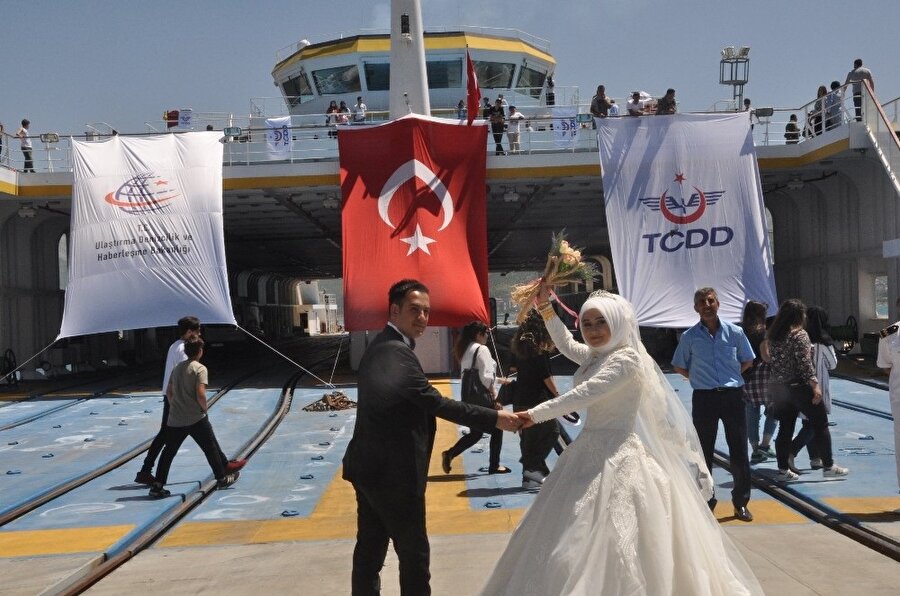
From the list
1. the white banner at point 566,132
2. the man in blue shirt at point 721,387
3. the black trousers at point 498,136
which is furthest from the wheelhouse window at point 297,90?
the man in blue shirt at point 721,387

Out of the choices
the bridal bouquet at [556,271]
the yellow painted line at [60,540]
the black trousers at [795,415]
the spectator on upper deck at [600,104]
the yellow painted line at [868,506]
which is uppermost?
the spectator on upper deck at [600,104]

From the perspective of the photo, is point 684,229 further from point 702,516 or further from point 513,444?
point 702,516

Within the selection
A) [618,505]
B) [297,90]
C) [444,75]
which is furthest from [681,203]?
[297,90]

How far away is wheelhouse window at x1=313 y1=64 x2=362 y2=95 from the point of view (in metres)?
28.5

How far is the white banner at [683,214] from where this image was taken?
1600 cm

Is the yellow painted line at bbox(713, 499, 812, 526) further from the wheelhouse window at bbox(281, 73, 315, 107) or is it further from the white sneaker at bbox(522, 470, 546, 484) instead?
the wheelhouse window at bbox(281, 73, 315, 107)

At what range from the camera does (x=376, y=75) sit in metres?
28.6

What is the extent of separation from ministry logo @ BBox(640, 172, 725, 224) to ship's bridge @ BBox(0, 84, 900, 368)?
11.7ft

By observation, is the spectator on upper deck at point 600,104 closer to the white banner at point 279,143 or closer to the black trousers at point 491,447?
the white banner at point 279,143

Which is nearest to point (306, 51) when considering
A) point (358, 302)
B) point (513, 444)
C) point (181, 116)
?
point (181, 116)

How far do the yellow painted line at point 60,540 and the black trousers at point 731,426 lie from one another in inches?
184

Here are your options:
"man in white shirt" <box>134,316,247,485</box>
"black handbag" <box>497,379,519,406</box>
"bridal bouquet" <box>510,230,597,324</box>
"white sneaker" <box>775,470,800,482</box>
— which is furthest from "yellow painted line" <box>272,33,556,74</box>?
"bridal bouquet" <box>510,230,597,324</box>

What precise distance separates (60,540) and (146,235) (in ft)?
29.2

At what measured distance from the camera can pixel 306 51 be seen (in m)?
29.2
